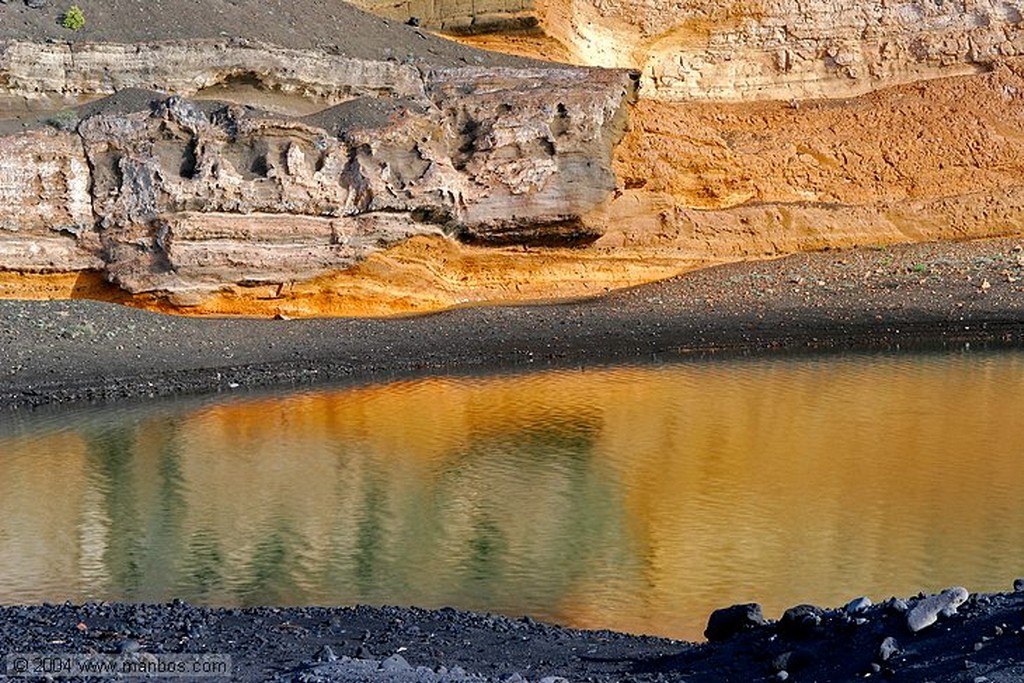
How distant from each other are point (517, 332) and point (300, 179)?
448cm

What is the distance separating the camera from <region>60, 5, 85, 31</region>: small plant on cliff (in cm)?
2409

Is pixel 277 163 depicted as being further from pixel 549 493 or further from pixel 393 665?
pixel 393 665

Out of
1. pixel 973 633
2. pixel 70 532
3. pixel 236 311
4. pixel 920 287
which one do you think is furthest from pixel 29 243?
pixel 973 633

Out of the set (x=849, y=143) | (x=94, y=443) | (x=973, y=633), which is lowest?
(x=94, y=443)

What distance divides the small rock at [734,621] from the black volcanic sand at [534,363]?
11cm

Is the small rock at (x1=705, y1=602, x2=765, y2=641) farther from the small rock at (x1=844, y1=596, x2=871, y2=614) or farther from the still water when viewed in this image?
the still water

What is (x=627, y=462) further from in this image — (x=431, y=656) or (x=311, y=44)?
(x=311, y=44)

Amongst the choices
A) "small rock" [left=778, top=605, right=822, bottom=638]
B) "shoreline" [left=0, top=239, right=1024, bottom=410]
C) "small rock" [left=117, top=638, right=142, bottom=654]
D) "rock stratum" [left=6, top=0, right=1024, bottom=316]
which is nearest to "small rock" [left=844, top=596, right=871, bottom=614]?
"small rock" [left=778, top=605, right=822, bottom=638]

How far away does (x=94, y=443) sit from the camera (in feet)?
55.3

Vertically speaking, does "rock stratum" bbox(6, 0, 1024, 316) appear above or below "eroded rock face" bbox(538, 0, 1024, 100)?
below

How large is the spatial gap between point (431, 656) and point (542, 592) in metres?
2.50

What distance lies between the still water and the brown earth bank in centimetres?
114

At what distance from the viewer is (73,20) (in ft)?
79.0

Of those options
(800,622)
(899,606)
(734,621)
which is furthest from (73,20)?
(899,606)
